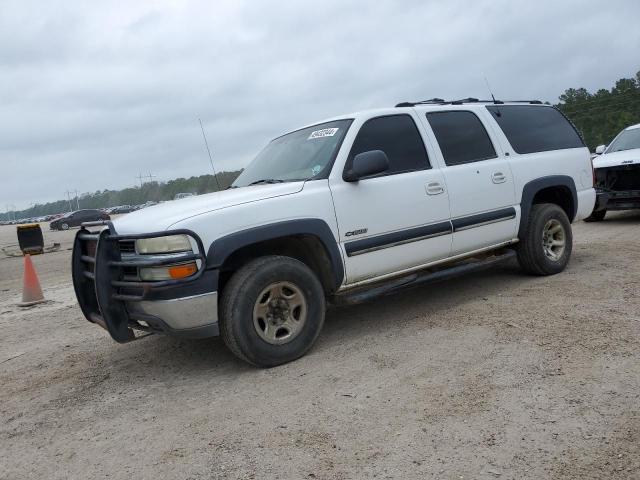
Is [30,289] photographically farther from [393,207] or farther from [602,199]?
[602,199]

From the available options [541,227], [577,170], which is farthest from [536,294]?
[577,170]

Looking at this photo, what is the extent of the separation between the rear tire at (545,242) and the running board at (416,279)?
19 cm

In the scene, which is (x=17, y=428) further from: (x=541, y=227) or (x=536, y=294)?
(x=541, y=227)

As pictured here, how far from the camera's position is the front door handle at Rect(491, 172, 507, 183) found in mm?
5304

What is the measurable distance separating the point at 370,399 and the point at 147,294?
160 centimetres

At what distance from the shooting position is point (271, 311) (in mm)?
3996

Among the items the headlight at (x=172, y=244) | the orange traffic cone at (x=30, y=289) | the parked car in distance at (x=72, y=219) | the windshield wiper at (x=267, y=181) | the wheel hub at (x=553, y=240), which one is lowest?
the wheel hub at (x=553, y=240)

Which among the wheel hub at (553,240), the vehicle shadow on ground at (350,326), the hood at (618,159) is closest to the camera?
the vehicle shadow on ground at (350,326)

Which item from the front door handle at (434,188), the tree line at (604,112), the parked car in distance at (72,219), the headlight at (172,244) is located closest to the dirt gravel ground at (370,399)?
the headlight at (172,244)

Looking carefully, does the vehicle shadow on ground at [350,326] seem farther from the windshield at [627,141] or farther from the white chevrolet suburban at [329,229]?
the windshield at [627,141]

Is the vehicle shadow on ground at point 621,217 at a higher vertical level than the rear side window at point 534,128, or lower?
lower

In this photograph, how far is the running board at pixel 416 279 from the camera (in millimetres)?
4391

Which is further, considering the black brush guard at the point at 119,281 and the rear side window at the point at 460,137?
the rear side window at the point at 460,137

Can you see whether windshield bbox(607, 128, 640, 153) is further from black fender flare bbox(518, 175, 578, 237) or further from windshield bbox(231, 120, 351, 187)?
windshield bbox(231, 120, 351, 187)
